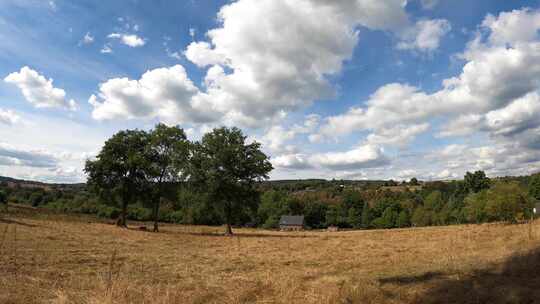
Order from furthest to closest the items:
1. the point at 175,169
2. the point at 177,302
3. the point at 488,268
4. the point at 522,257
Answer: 1. the point at 175,169
2. the point at 522,257
3. the point at 488,268
4. the point at 177,302

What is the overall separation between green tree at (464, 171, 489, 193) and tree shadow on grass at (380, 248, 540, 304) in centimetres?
11039

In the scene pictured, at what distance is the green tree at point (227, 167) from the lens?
36.6 meters

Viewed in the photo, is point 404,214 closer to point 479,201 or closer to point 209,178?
point 479,201

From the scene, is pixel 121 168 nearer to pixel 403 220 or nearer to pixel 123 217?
pixel 123 217

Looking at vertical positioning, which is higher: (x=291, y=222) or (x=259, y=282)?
(x=259, y=282)

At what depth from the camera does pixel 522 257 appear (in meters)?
11.3

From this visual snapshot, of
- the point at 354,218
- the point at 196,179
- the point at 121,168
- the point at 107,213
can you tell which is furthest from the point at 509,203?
the point at 354,218

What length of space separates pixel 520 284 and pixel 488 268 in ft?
7.76

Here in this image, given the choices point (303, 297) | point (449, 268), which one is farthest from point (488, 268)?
point (303, 297)

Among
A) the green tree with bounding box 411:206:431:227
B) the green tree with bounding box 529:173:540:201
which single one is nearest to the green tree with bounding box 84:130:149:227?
the green tree with bounding box 411:206:431:227

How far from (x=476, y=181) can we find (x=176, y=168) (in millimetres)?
101774

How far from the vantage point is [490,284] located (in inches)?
331

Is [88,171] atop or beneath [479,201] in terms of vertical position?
atop

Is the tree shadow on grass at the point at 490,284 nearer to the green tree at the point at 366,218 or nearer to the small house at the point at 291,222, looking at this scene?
the small house at the point at 291,222
